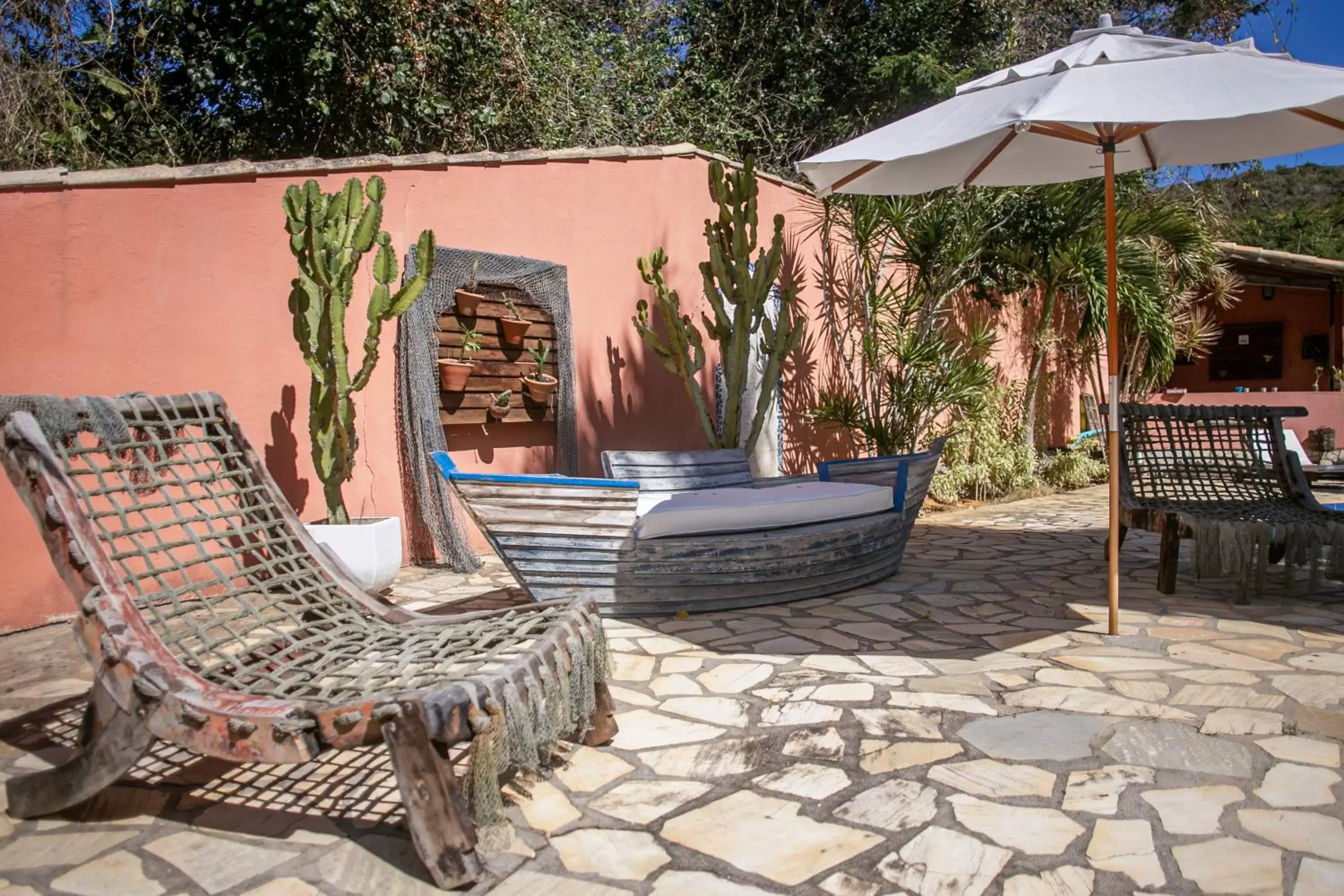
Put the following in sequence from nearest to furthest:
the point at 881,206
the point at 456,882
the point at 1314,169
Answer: the point at 456,882 < the point at 881,206 < the point at 1314,169

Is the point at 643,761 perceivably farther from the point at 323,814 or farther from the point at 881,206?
the point at 881,206

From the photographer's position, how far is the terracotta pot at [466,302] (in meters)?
5.93

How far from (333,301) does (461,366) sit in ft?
3.61

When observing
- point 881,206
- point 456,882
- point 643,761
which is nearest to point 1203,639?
point 643,761

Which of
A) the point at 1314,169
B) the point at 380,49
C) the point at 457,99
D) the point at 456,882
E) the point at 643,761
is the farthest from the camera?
the point at 1314,169

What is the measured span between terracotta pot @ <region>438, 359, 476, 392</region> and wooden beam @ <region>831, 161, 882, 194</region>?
2.58 metres

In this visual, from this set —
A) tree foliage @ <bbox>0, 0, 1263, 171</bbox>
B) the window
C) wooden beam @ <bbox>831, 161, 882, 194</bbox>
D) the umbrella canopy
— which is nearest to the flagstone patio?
the umbrella canopy

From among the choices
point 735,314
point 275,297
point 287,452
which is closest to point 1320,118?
point 735,314

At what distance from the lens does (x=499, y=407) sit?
6191mm

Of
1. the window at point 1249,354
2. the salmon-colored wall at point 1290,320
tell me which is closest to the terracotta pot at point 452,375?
the salmon-colored wall at point 1290,320

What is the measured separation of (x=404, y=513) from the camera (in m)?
5.89

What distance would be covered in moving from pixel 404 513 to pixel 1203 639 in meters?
4.47

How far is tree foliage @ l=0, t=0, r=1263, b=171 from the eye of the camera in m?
8.39

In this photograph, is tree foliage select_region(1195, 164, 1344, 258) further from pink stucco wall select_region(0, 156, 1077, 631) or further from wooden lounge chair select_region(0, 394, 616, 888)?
wooden lounge chair select_region(0, 394, 616, 888)
